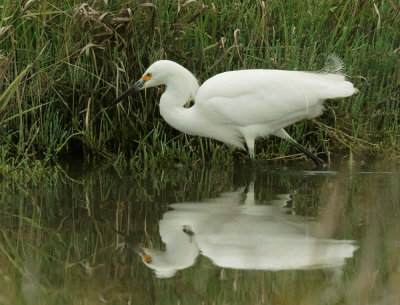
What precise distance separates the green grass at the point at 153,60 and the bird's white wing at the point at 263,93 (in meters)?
0.58

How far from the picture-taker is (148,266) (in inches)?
155

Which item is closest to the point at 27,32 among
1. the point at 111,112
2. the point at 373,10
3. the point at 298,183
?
the point at 111,112

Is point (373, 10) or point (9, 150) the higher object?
point (373, 10)

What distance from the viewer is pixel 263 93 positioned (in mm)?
6586

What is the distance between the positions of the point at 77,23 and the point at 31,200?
6.87 ft

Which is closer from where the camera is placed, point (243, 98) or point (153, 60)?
point (243, 98)

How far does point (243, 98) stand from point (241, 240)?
2382 millimetres

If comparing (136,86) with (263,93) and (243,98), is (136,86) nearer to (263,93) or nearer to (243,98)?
(243,98)

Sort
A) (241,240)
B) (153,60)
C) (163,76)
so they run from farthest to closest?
1. (153,60)
2. (163,76)
3. (241,240)

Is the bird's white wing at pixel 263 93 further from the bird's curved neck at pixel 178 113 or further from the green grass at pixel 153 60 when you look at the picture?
the green grass at pixel 153 60

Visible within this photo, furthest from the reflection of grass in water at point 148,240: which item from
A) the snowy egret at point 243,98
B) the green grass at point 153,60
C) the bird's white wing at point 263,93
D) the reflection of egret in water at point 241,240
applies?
the green grass at point 153,60

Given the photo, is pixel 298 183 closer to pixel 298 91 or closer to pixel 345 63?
pixel 298 91

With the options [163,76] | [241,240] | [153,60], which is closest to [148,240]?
[241,240]

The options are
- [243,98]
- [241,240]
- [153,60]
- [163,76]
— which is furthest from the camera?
[153,60]
